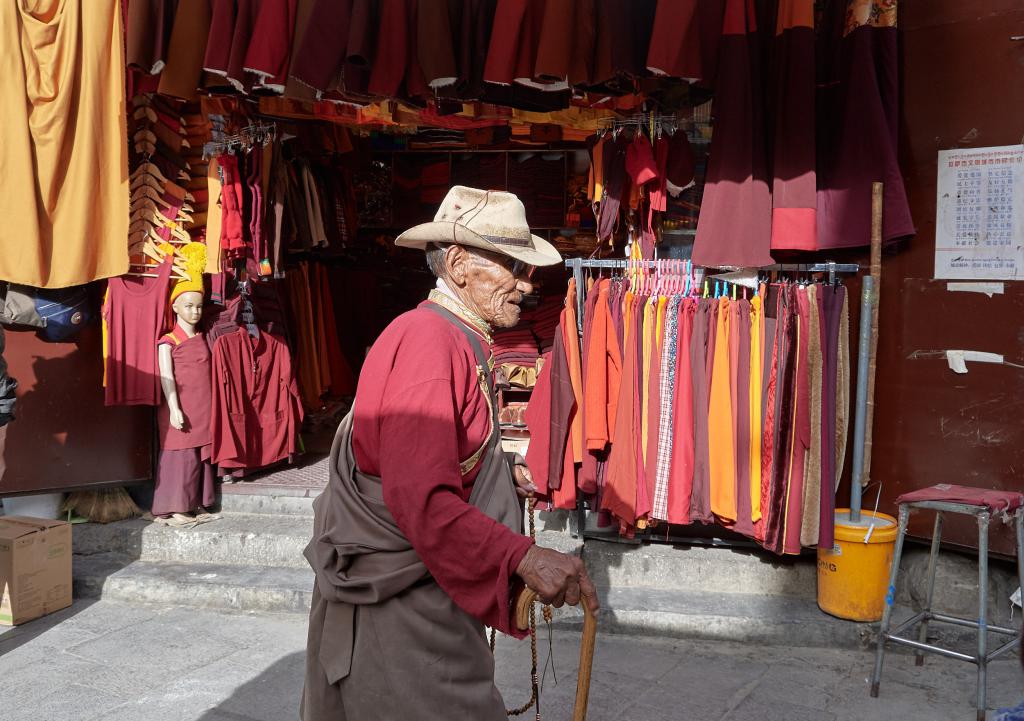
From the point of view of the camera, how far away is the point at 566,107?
17.7 feet

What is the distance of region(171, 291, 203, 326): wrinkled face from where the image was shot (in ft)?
19.4

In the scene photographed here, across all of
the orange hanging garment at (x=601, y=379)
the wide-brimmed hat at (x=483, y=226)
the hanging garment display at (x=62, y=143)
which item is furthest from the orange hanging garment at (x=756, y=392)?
the hanging garment display at (x=62, y=143)

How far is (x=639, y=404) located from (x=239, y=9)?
327 centimetres

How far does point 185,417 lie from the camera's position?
599cm

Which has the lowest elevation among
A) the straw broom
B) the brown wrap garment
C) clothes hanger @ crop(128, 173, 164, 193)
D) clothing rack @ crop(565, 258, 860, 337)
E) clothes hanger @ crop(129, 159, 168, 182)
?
the straw broom

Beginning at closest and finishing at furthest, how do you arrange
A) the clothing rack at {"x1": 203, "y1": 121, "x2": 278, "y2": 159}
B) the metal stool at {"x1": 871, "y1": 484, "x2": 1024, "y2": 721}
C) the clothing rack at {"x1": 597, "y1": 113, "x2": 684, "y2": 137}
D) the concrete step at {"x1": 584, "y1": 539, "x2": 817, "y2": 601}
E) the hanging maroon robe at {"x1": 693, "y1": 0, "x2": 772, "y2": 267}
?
the metal stool at {"x1": 871, "y1": 484, "x2": 1024, "y2": 721} < the hanging maroon robe at {"x1": 693, "y1": 0, "x2": 772, "y2": 267} < the concrete step at {"x1": 584, "y1": 539, "x2": 817, "y2": 601} < the clothing rack at {"x1": 597, "y1": 113, "x2": 684, "y2": 137} < the clothing rack at {"x1": 203, "y1": 121, "x2": 278, "y2": 159}

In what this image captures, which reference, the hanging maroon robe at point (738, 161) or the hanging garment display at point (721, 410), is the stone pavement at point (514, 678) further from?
the hanging maroon robe at point (738, 161)

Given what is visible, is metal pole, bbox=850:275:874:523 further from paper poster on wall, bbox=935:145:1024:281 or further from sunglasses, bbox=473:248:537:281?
sunglasses, bbox=473:248:537:281

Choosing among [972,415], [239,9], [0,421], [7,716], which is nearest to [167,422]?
[0,421]

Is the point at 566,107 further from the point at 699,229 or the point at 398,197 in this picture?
the point at 398,197

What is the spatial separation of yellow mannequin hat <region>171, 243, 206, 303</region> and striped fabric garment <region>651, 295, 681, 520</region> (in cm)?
330

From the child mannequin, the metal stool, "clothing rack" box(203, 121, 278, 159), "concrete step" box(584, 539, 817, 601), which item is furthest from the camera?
"clothing rack" box(203, 121, 278, 159)

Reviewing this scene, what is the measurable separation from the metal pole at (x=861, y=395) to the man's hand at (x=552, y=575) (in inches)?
131

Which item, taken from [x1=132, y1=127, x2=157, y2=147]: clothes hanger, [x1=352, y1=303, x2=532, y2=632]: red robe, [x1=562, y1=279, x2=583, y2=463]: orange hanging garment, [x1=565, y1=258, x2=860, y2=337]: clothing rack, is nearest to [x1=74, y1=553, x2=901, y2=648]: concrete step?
[x1=562, y1=279, x2=583, y2=463]: orange hanging garment
